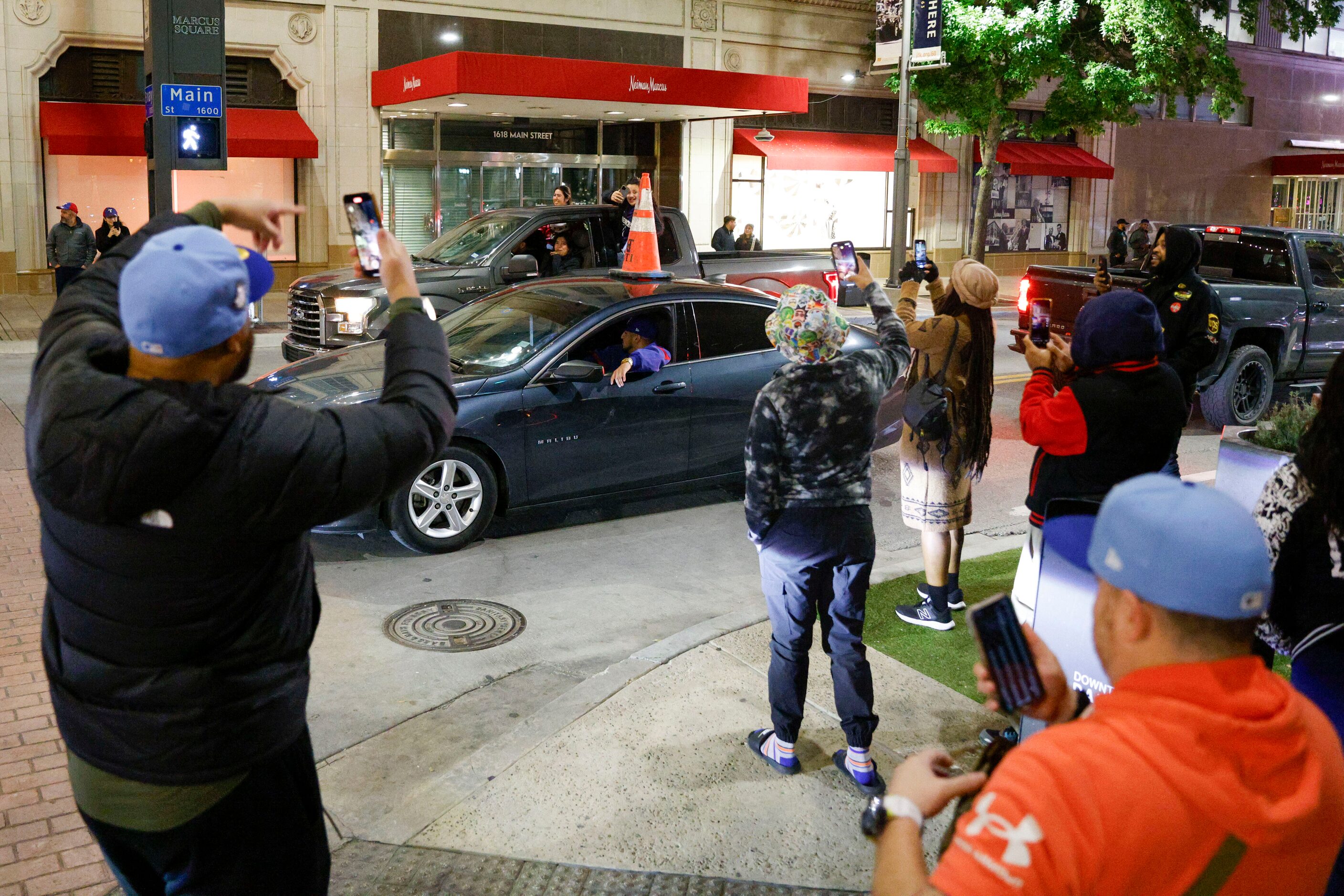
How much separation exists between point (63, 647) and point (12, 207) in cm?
2091

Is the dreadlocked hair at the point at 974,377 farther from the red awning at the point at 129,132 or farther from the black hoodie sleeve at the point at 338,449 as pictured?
the red awning at the point at 129,132

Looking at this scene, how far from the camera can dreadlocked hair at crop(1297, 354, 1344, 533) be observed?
289 centimetres

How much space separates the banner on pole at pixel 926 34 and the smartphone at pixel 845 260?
1846 cm

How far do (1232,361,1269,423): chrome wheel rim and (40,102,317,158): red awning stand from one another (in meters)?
16.0

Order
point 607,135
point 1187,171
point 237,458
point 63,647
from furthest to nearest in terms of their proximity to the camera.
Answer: point 1187,171
point 607,135
point 63,647
point 237,458

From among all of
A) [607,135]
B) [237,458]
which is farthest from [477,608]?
[607,135]

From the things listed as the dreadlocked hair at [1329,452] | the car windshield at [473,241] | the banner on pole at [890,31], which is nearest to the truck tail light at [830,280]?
the car windshield at [473,241]

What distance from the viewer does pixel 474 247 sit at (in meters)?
13.7

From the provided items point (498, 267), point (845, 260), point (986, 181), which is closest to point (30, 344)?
point (498, 267)

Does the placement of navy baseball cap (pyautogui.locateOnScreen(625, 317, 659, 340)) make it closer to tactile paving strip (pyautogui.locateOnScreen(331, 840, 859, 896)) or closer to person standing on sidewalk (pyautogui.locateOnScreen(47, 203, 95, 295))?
tactile paving strip (pyautogui.locateOnScreen(331, 840, 859, 896))

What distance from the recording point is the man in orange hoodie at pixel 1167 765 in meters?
1.67

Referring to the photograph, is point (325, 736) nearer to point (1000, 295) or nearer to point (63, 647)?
point (63, 647)

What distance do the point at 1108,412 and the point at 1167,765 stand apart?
9.31 ft

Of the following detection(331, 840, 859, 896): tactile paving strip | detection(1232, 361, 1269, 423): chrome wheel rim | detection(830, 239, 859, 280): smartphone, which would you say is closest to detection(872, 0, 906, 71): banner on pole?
detection(1232, 361, 1269, 423): chrome wheel rim
